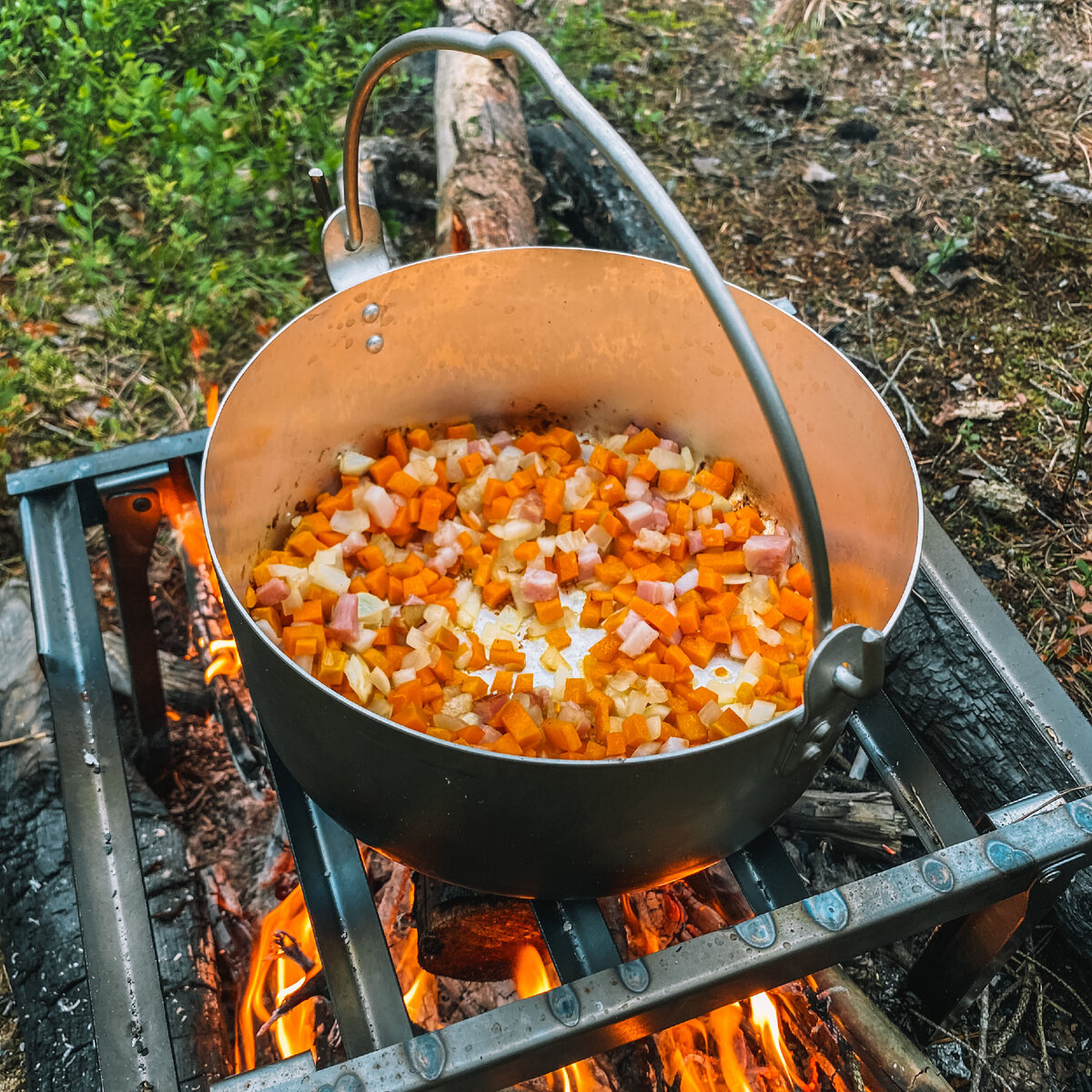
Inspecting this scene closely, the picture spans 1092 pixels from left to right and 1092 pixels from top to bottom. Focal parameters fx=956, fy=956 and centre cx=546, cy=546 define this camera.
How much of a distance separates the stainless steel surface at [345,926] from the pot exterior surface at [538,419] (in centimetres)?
13

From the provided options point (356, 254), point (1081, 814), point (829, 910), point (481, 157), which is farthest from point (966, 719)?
point (481, 157)

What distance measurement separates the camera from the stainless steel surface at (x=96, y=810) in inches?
50.5

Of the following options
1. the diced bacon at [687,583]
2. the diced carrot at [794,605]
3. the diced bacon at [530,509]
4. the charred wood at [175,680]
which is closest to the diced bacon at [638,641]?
the diced bacon at [687,583]

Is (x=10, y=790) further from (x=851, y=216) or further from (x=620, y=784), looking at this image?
(x=851, y=216)

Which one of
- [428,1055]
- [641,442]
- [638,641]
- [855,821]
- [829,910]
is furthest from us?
[641,442]

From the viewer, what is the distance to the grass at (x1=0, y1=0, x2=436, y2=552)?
2881 millimetres

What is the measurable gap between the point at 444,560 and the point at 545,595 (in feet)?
0.73

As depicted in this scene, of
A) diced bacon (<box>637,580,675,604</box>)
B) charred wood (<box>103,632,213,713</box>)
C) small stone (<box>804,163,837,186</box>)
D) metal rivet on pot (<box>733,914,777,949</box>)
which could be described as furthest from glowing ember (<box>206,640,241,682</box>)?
small stone (<box>804,163,837,186</box>)

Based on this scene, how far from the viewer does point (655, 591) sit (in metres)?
1.78

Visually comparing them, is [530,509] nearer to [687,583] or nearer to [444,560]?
[444,560]

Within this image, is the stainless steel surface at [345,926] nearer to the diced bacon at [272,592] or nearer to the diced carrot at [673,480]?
the diced bacon at [272,592]

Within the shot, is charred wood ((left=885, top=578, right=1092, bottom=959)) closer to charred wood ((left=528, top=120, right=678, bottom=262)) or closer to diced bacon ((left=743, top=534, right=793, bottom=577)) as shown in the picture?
diced bacon ((left=743, top=534, right=793, bottom=577))

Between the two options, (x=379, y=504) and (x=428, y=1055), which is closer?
(x=428, y=1055)

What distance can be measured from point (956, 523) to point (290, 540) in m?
1.68
